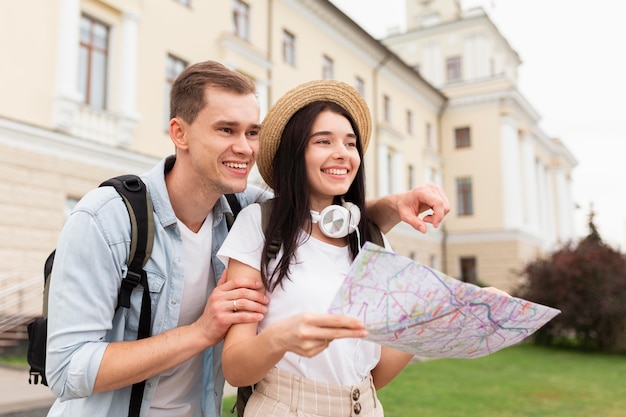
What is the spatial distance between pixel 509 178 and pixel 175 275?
29859 millimetres

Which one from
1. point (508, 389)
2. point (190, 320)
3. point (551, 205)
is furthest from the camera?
point (551, 205)

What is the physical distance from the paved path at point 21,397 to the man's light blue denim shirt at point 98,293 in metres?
3.55

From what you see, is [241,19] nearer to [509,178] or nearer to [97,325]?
[97,325]

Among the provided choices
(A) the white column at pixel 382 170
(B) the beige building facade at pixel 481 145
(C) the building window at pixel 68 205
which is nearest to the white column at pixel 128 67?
(C) the building window at pixel 68 205

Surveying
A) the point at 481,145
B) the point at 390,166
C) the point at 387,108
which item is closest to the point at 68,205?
the point at 390,166

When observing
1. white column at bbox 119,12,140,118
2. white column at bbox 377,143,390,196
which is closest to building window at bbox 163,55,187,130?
white column at bbox 119,12,140,118

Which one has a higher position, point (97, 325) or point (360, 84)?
point (360, 84)

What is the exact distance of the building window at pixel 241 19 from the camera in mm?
17038

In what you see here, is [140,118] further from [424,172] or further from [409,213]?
[424,172]

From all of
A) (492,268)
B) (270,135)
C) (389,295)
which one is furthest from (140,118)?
(492,268)

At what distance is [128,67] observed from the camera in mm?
12859

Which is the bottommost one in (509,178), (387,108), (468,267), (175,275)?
(175,275)

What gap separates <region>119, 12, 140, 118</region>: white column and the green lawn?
8150mm

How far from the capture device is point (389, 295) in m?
1.38
